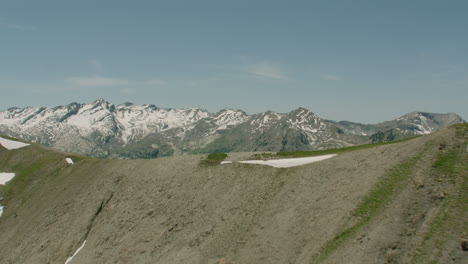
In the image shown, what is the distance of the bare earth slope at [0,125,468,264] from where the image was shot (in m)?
29.8

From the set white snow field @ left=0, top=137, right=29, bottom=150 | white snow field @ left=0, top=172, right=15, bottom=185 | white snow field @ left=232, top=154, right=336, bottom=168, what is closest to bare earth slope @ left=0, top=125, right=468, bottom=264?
white snow field @ left=232, top=154, right=336, bottom=168

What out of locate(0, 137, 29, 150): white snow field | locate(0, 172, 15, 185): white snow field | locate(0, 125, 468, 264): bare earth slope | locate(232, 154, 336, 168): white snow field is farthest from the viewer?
locate(0, 137, 29, 150): white snow field

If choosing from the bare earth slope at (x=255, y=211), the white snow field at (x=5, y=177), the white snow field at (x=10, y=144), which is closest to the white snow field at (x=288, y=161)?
the bare earth slope at (x=255, y=211)

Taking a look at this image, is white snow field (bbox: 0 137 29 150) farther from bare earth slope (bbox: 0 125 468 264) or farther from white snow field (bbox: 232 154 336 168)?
white snow field (bbox: 232 154 336 168)

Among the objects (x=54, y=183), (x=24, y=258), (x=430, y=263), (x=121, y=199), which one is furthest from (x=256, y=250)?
(x=54, y=183)

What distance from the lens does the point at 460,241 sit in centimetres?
2559

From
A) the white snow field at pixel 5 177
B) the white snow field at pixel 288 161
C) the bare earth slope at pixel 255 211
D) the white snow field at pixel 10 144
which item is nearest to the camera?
the bare earth slope at pixel 255 211

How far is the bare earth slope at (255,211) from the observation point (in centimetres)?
2984

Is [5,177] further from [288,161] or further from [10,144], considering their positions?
[288,161]

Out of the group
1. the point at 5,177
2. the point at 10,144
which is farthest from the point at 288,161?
the point at 10,144

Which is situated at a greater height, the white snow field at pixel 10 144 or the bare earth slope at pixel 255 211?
the white snow field at pixel 10 144

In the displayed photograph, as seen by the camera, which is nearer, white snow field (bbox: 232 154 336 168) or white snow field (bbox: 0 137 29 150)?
white snow field (bbox: 232 154 336 168)

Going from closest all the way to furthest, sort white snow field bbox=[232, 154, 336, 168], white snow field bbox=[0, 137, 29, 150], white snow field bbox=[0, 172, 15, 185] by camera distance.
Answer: white snow field bbox=[232, 154, 336, 168]
white snow field bbox=[0, 172, 15, 185]
white snow field bbox=[0, 137, 29, 150]

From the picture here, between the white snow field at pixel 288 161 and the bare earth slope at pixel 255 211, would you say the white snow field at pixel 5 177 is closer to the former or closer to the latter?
the bare earth slope at pixel 255 211
